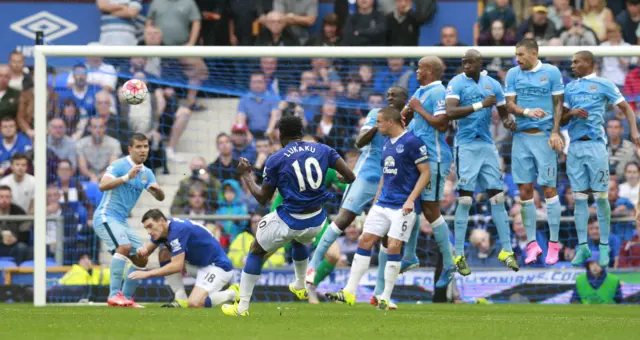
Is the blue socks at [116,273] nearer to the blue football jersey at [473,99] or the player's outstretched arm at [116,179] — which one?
the player's outstretched arm at [116,179]

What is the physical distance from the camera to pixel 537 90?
48.7ft

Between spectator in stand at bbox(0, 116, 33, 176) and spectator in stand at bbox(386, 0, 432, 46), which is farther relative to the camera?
spectator in stand at bbox(386, 0, 432, 46)

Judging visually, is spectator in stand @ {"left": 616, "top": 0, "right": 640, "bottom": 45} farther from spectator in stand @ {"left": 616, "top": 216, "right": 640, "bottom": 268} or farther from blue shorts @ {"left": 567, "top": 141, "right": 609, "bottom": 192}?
blue shorts @ {"left": 567, "top": 141, "right": 609, "bottom": 192}

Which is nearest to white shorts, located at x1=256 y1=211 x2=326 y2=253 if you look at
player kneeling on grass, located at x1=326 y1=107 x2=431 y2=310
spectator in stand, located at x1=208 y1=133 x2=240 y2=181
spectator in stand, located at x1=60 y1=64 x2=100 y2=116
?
player kneeling on grass, located at x1=326 y1=107 x2=431 y2=310

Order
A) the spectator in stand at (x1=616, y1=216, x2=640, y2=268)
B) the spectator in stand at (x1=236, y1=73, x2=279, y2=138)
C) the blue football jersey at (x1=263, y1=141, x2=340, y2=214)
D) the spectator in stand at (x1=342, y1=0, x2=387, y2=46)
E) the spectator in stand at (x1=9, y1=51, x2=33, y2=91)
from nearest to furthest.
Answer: the blue football jersey at (x1=263, y1=141, x2=340, y2=214)
the spectator in stand at (x1=616, y1=216, x2=640, y2=268)
the spectator in stand at (x1=236, y1=73, x2=279, y2=138)
the spectator in stand at (x1=9, y1=51, x2=33, y2=91)
the spectator in stand at (x1=342, y1=0, x2=387, y2=46)

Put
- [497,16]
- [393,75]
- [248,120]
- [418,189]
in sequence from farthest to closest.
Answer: [497,16] < [248,120] < [393,75] < [418,189]

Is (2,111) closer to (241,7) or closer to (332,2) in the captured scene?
(241,7)

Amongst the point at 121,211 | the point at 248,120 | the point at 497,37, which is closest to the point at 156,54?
the point at 121,211

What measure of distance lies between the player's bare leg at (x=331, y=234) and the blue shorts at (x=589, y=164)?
2.84m

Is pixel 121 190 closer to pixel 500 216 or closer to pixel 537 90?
pixel 500 216

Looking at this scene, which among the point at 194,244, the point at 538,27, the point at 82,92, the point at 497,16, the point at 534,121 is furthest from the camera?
the point at 497,16

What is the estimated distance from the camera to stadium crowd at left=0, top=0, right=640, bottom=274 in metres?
18.0

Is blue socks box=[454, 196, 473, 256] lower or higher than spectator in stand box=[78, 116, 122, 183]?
lower

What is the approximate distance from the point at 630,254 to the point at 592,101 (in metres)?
3.75
